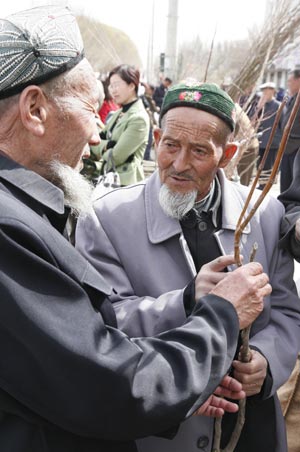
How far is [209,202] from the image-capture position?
1966 mm

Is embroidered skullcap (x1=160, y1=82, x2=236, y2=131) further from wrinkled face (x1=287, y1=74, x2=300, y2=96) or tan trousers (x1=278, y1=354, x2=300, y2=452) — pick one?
wrinkled face (x1=287, y1=74, x2=300, y2=96)

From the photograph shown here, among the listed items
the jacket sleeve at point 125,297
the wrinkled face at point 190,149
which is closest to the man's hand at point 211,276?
the jacket sleeve at point 125,297

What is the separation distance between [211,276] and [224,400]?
0.40 m

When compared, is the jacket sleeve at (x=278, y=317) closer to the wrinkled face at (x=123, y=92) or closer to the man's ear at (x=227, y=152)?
the man's ear at (x=227, y=152)

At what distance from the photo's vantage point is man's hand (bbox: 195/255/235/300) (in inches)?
57.8

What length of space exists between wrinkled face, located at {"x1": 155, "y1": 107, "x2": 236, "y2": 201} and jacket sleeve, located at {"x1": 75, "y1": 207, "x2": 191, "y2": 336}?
298 millimetres

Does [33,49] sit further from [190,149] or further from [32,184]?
[190,149]

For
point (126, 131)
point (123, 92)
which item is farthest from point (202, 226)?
point (123, 92)

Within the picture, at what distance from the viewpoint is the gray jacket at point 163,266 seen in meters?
1.72

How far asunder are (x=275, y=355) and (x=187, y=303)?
0.40 m

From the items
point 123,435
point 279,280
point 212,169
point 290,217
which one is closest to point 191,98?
point 212,169

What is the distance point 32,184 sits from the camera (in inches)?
49.8

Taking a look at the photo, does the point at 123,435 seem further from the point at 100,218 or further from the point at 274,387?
the point at 100,218

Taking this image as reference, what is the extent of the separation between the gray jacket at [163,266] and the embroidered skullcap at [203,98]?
0.88ft
